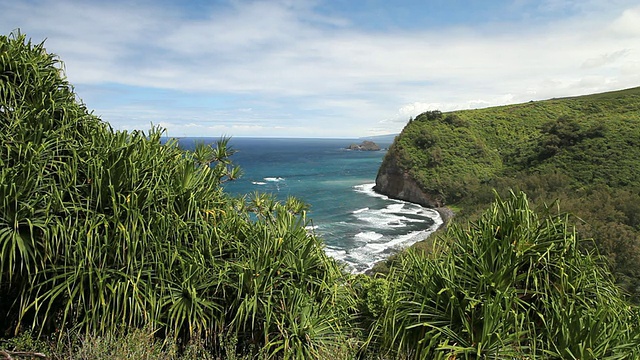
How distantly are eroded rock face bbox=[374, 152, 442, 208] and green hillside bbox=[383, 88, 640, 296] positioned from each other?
2.47 feet

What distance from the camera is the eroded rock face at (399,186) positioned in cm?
4766

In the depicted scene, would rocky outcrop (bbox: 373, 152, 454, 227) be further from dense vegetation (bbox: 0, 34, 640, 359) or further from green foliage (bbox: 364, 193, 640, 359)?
dense vegetation (bbox: 0, 34, 640, 359)

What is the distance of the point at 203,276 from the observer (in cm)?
555

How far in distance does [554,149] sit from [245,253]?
45343 mm

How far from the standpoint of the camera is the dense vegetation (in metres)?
4.66

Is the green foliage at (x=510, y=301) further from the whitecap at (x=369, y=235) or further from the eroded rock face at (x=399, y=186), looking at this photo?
the eroded rock face at (x=399, y=186)

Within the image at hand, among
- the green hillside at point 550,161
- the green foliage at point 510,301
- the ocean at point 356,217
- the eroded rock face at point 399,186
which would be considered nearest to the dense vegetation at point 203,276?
the green foliage at point 510,301

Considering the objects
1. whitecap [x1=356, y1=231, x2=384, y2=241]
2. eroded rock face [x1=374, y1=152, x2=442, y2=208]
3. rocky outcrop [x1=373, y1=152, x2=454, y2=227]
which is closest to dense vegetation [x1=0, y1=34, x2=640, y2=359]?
whitecap [x1=356, y1=231, x2=384, y2=241]

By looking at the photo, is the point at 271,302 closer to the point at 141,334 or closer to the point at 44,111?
the point at 141,334

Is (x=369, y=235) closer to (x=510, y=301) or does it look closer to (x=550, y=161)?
(x=550, y=161)

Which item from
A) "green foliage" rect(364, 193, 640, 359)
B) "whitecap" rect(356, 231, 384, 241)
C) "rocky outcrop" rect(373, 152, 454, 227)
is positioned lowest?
"whitecap" rect(356, 231, 384, 241)

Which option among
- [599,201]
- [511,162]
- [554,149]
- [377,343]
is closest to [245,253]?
[377,343]

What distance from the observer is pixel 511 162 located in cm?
5053

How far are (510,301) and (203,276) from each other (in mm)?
4035
